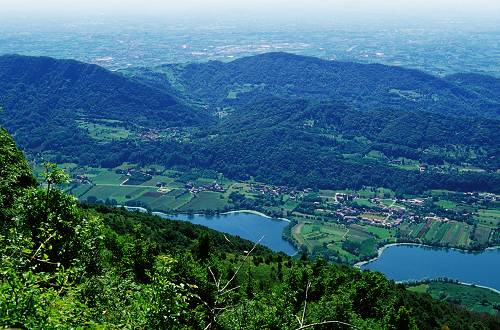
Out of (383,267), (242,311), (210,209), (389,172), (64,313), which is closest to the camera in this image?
(64,313)

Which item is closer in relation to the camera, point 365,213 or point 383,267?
point 383,267

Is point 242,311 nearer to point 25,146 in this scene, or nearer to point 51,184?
point 51,184

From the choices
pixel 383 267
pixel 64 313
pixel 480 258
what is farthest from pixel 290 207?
pixel 64 313

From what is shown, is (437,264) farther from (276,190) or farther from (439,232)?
(276,190)

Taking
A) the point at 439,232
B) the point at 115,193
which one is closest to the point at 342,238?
the point at 439,232

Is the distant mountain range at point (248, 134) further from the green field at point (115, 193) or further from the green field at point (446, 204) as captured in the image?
the green field at point (115, 193)

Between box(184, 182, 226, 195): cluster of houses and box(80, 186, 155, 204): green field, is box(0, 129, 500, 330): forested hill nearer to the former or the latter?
box(80, 186, 155, 204): green field
